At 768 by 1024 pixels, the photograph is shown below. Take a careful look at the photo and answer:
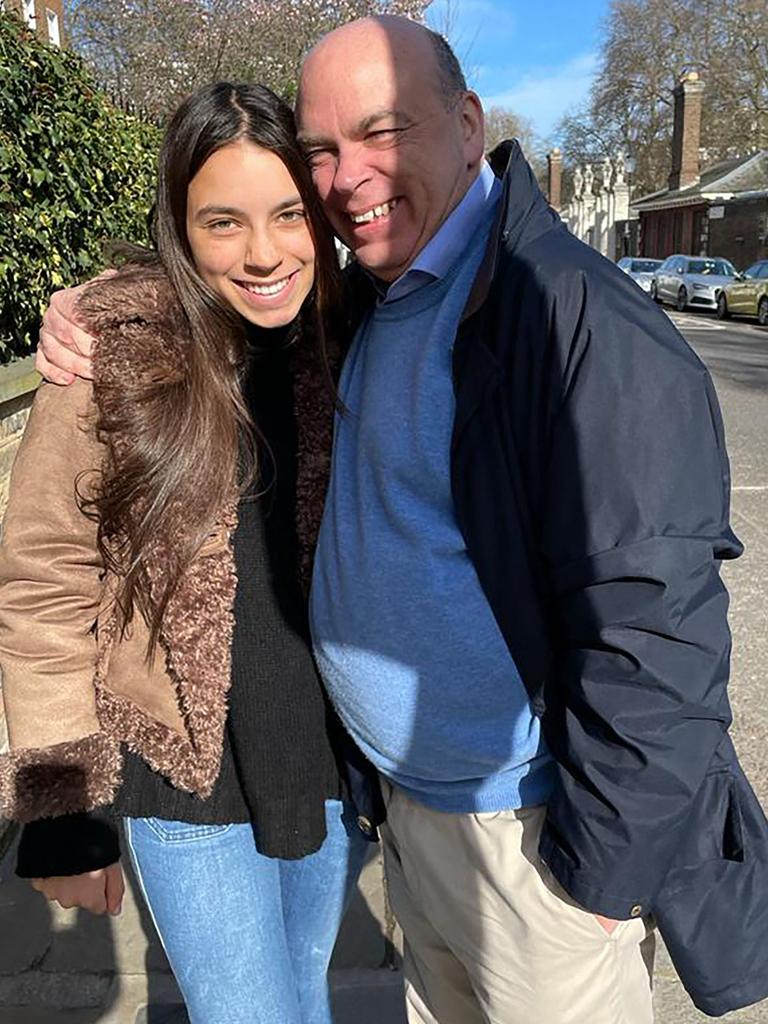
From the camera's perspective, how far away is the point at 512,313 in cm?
145

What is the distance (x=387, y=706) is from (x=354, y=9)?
13742mm

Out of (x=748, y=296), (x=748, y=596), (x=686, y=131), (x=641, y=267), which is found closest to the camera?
(x=748, y=596)

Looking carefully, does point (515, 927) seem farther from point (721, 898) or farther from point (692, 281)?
point (692, 281)

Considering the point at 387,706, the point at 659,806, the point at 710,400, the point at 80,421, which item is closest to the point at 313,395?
the point at 80,421

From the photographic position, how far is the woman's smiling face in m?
1.74

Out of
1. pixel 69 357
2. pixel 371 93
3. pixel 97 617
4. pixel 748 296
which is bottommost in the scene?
pixel 748 296

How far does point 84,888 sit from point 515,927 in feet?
2.53

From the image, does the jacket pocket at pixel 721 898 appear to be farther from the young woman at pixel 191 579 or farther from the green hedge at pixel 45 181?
the green hedge at pixel 45 181

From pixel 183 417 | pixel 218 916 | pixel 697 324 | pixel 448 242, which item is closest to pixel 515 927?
pixel 218 916

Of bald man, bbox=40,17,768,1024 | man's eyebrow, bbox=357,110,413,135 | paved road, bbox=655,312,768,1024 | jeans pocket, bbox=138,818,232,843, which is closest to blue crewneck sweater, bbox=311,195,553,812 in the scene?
bald man, bbox=40,17,768,1024

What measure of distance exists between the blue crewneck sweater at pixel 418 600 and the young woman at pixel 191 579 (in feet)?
0.48

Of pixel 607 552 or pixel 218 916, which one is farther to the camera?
pixel 218 916

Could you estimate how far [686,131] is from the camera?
4356 centimetres

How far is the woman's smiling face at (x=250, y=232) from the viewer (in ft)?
5.70
